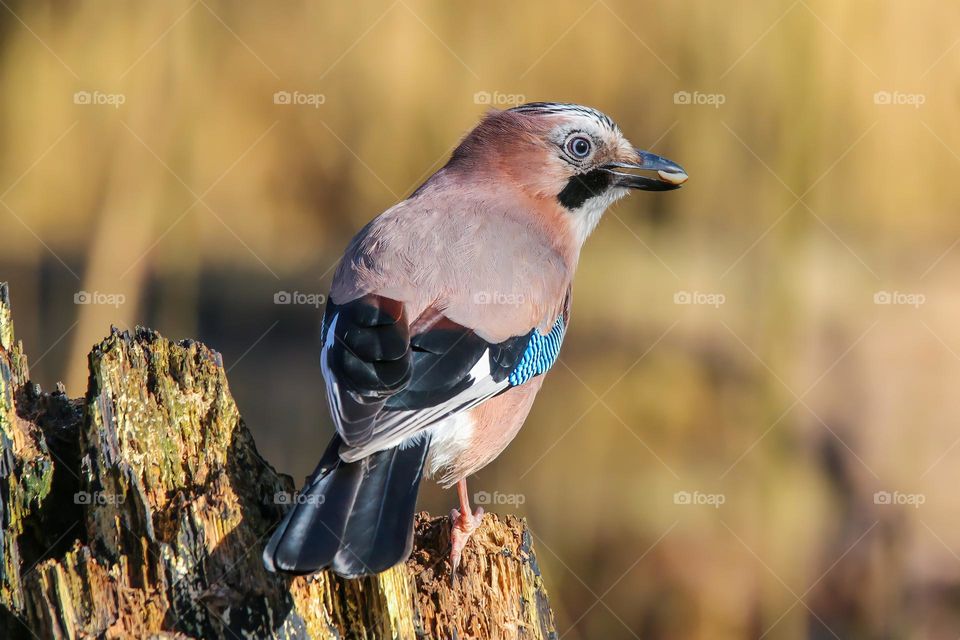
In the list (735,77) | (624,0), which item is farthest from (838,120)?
(624,0)

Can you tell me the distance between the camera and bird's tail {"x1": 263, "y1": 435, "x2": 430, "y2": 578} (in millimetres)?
3086

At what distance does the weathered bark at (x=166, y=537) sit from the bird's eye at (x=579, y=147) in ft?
6.75

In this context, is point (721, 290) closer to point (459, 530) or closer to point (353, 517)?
point (459, 530)

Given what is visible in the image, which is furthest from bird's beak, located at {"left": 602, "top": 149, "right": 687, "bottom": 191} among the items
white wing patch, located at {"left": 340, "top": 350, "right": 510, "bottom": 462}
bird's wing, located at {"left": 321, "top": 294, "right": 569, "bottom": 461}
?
white wing patch, located at {"left": 340, "top": 350, "right": 510, "bottom": 462}

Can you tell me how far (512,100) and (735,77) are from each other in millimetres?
1410

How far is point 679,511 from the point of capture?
6.87 meters

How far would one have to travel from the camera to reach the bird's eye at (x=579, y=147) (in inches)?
202

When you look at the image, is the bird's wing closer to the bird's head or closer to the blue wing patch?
the blue wing patch

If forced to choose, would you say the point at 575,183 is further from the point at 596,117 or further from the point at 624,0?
the point at 624,0

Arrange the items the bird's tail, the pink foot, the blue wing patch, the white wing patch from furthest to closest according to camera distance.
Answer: the blue wing patch
the pink foot
the white wing patch
the bird's tail

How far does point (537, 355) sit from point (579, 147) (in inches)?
46.5

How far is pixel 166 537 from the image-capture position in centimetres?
320

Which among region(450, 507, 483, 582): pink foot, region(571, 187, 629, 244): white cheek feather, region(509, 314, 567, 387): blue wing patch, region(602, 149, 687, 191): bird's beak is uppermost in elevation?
region(602, 149, 687, 191): bird's beak

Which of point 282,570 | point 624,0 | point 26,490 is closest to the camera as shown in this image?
point 282,570
